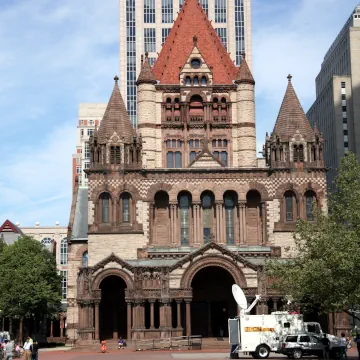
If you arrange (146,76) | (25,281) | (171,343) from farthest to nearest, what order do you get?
1. (146,76)
2. (25,281)
3. (171,343)

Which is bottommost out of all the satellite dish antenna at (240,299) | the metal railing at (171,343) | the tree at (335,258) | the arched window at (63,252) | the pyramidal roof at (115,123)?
the metal railing at (171,343)

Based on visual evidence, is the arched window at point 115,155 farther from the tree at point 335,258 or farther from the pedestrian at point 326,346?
the pedestrian at point 326,346

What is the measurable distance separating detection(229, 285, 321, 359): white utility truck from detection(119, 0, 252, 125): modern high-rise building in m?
107

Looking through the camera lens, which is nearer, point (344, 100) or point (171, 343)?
point (171, 343)

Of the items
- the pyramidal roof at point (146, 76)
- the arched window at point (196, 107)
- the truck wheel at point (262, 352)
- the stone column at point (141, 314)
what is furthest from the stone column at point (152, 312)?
the pyramidal roof at point (146, 76)

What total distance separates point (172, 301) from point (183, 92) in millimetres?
29786

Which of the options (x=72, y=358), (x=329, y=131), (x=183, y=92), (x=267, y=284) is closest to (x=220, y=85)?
(x=183, y=92)

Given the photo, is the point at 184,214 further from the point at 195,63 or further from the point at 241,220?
the point at 195,63

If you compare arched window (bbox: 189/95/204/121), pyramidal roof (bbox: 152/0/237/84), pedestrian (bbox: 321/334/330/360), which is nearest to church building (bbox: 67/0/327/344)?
arched window (bbox: 189/95/204/121)

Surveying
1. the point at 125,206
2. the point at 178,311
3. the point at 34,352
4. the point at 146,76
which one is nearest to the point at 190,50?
the point at 146,76

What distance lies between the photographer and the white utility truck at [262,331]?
4859 cm

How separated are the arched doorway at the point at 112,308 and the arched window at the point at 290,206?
17.9 m

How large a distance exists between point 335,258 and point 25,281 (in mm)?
48706

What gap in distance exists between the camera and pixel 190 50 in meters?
91.0
